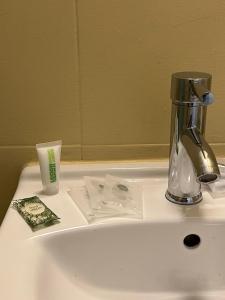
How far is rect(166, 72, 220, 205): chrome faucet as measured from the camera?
42 cm

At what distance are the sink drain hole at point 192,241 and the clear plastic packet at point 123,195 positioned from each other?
7 cm

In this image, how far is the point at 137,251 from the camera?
512 millimetres

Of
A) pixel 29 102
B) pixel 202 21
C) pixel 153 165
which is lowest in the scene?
pixel 153 165

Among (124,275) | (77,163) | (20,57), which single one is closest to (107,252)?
(124,275)

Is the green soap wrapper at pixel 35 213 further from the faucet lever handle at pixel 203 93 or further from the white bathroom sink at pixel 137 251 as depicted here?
the faucet lever handle at pixel 203 93

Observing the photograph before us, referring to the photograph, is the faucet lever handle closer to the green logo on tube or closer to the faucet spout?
the faucet spout

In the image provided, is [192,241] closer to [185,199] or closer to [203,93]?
[185,199]

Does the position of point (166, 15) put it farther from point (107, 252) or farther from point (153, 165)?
point (107, 252)

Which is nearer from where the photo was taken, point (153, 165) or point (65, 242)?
point (65, 242)

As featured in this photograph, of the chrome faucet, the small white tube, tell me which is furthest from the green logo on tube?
the chrome faucet

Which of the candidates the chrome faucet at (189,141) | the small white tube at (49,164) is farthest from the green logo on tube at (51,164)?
the chrome faucet at (189,141)

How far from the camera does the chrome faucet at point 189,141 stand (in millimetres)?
423

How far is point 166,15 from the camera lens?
519 millimetres

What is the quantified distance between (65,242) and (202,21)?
0.35 m
